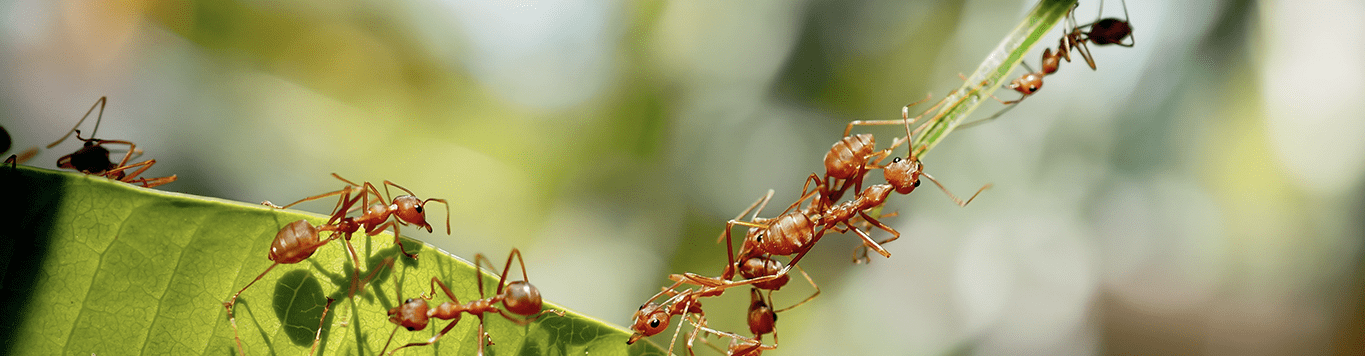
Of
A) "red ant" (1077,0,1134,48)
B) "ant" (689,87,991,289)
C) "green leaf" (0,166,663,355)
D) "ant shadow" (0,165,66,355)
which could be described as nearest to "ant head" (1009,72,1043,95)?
"red ant" (1077,0,1134,48)

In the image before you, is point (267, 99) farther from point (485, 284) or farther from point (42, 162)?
point (485, 284)

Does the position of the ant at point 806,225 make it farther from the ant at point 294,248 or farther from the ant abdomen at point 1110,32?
the ant abdomen at point 1110,32

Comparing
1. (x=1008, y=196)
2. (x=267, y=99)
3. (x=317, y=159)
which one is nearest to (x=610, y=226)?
(x=317, y=159)

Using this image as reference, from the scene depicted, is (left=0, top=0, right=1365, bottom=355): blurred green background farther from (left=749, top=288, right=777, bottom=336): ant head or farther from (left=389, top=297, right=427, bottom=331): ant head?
(left=389, top=297, right=427, bottom=331): ant head

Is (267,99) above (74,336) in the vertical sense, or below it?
below

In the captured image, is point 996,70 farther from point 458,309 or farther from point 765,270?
point 458,309

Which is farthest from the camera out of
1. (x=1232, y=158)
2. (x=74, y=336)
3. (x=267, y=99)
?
(x=1232, y=158)

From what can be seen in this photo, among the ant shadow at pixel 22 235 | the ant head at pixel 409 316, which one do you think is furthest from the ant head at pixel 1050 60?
the ant shadow at pixel 22 235
